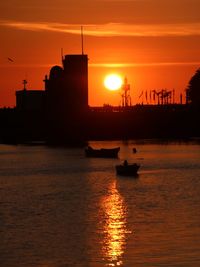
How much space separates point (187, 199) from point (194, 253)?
108 feet

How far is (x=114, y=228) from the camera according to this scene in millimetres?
80438

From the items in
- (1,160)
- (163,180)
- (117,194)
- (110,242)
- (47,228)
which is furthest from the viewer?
(1,160)

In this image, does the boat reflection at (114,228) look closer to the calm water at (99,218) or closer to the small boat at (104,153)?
the calm water at (99,218)

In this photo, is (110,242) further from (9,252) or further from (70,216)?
(70,216)

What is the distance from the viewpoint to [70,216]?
8819 centimetres

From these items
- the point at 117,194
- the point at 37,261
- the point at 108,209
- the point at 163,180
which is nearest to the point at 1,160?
the point at 163,180

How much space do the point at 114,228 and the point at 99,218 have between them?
660 cm

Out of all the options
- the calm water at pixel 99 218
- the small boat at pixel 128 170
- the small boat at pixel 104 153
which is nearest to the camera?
the calm water at pixel 99 218

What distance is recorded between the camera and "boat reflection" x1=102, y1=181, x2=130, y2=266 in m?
68.6

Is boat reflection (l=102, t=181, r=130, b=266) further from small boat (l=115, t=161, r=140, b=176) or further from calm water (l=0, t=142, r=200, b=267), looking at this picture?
small boat (l=115, t=161, r=140, b=176)

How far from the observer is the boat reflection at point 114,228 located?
68625 mm

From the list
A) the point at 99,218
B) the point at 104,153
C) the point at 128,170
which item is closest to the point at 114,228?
the point at 99,218

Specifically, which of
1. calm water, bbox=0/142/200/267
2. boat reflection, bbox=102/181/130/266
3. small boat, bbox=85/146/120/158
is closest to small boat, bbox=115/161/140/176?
calm water, bbox=0/142/200/267

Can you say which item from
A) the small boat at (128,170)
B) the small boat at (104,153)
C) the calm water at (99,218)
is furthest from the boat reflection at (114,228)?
the small boat at (104,153)
